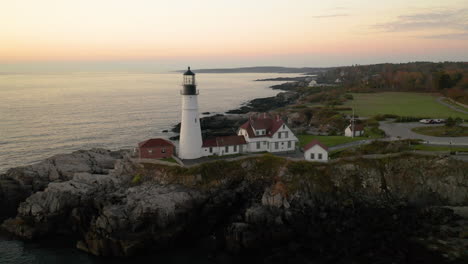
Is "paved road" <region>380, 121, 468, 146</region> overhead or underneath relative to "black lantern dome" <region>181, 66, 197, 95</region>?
underneath

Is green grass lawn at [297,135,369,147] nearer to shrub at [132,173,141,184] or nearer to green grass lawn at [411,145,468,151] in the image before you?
green grass lawn at [411,145,468,151]

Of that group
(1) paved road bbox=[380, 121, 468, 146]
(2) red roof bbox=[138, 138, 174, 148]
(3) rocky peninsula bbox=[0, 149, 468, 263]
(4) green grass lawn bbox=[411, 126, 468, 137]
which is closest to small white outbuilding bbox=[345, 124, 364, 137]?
(1) paved road bbox=[380, 121, 468, 146]

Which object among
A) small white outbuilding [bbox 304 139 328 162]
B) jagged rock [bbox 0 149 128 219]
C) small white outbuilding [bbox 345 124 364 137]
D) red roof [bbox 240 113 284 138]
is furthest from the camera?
small white outbuilding [bbox 345 124 364 137]

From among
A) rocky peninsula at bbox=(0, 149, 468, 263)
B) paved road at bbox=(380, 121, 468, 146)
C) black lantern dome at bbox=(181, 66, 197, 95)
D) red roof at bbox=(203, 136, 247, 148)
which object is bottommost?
rocky peninsula at bbox=(0, 149, 468, 263)

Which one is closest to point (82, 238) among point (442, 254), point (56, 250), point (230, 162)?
point (56, 250)

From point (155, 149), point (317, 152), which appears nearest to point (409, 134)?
point (317, 152)

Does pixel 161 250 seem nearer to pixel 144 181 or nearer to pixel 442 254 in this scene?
pixel 144 181

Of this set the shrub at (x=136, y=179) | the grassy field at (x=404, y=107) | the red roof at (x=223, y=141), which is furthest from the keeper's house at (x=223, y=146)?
the grassy field at (x=404, y=107)

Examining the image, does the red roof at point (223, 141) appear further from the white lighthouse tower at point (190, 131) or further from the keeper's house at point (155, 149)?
the keeper's house at point (155, 149)
